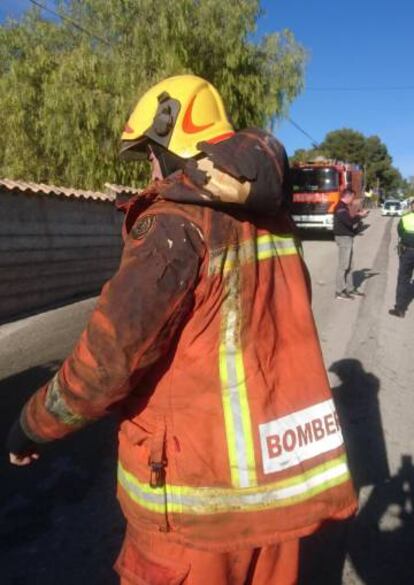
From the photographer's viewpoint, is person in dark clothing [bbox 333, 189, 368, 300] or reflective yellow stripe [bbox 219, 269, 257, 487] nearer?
reflective yellow stripe [bbox 219, 269, 257, 487]

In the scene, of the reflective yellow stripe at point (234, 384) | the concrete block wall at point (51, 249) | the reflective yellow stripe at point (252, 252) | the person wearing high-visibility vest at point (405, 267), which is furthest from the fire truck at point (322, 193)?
the reflective yellow stripe at point (234, 384)

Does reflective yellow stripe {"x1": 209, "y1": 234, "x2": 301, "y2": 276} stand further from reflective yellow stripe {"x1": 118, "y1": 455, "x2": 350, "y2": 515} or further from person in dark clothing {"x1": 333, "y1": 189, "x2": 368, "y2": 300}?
person in dark clothing {"x1": 333, "y1": 189, "x2": 368, "y2": 300}

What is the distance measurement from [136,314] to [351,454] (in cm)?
300

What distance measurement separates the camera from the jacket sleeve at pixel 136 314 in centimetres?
129

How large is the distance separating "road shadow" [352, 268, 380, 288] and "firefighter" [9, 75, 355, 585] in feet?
34.6

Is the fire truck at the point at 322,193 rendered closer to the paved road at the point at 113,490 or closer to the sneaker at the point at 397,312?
the sneaker at the point at 397,312

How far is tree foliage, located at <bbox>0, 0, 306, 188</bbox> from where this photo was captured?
54.2ft

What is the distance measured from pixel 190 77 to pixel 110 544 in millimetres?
2249

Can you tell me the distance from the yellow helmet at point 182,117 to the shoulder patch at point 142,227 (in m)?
0.23

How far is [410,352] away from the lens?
6609 millimetres

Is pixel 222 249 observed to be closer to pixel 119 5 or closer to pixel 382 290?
pixel 382 290

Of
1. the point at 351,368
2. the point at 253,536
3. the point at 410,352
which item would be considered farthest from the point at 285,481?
the point at 410,352

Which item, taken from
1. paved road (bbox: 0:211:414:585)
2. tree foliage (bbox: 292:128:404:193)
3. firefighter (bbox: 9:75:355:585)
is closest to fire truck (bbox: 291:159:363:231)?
paved road (bbox: 0:211:414:585)

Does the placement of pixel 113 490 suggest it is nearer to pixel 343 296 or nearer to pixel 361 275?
pixel 343 296
